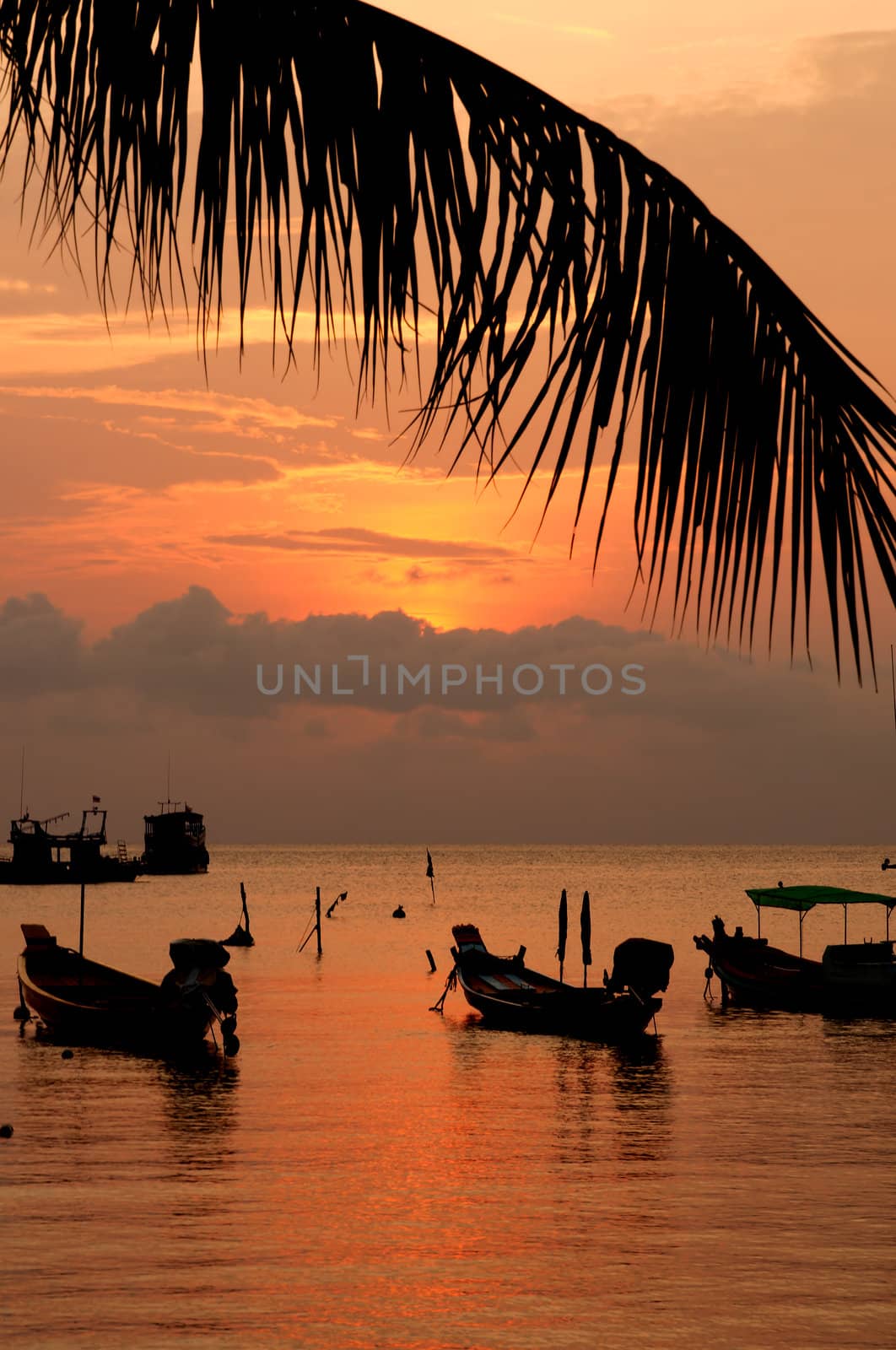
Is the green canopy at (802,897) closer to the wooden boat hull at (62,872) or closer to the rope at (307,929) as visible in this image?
the rope at (307,929)

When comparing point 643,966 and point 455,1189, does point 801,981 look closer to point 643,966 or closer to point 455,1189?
point 643,966

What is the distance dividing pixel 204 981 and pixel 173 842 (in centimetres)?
13977

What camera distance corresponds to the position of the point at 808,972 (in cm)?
5509

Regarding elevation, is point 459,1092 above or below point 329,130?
below

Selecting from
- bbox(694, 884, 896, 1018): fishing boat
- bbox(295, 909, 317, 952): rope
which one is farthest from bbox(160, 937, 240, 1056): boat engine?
bbox(295, 909, 317, 952): rope

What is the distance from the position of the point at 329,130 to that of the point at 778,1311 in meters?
21.4

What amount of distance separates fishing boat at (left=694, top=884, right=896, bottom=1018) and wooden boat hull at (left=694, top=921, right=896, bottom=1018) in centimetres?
3

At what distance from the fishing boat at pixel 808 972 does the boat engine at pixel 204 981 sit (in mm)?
19730

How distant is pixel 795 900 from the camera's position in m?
56.9

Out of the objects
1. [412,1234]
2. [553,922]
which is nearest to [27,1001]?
[412,1234]

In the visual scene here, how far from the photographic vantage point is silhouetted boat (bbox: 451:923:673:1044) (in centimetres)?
4700

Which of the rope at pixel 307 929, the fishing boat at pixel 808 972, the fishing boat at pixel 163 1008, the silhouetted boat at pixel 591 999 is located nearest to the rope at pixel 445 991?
the silhouetted boat at pixel 591 999

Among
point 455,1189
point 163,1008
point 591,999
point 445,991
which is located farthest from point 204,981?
point 455,1189

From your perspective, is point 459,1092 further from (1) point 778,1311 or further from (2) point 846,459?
(2) point 846,459
